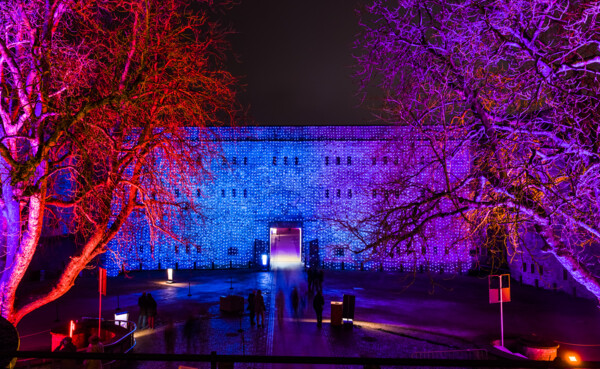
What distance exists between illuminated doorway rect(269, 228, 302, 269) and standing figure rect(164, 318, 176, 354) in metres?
16.2

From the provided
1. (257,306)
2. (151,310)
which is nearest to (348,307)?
(257,306)

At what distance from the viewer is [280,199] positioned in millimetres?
30938

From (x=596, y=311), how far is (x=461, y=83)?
15.6 meters

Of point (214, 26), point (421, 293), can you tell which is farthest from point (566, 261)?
point (421, 293)

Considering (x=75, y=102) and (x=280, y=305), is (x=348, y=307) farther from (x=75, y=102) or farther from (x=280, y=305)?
(x=75, y=102)

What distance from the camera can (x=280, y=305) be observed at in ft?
53.6

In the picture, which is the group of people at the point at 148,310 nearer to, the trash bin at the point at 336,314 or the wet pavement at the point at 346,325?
the wet pavement at the point at 346,325

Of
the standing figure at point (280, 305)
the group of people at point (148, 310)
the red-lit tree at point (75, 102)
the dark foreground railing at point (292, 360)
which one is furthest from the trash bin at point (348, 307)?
the dark foreground railing at point (292, 360)

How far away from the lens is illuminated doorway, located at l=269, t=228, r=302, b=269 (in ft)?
101

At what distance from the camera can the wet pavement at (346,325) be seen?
1109 cm

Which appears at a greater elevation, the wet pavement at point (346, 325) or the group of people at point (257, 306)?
the group of people at point (257, 306)

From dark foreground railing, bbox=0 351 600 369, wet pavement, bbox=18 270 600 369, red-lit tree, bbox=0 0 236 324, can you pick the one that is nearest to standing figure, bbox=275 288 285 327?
wet pavement, bbox=18 270 600 369

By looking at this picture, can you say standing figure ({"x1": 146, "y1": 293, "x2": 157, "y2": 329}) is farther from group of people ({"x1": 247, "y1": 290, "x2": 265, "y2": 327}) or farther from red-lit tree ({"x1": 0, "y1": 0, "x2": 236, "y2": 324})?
red-lit tree ({"x1": 0, "y1": 0, "x2": 236, "y2": 324})

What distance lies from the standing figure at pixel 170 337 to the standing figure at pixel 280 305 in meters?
3.29
